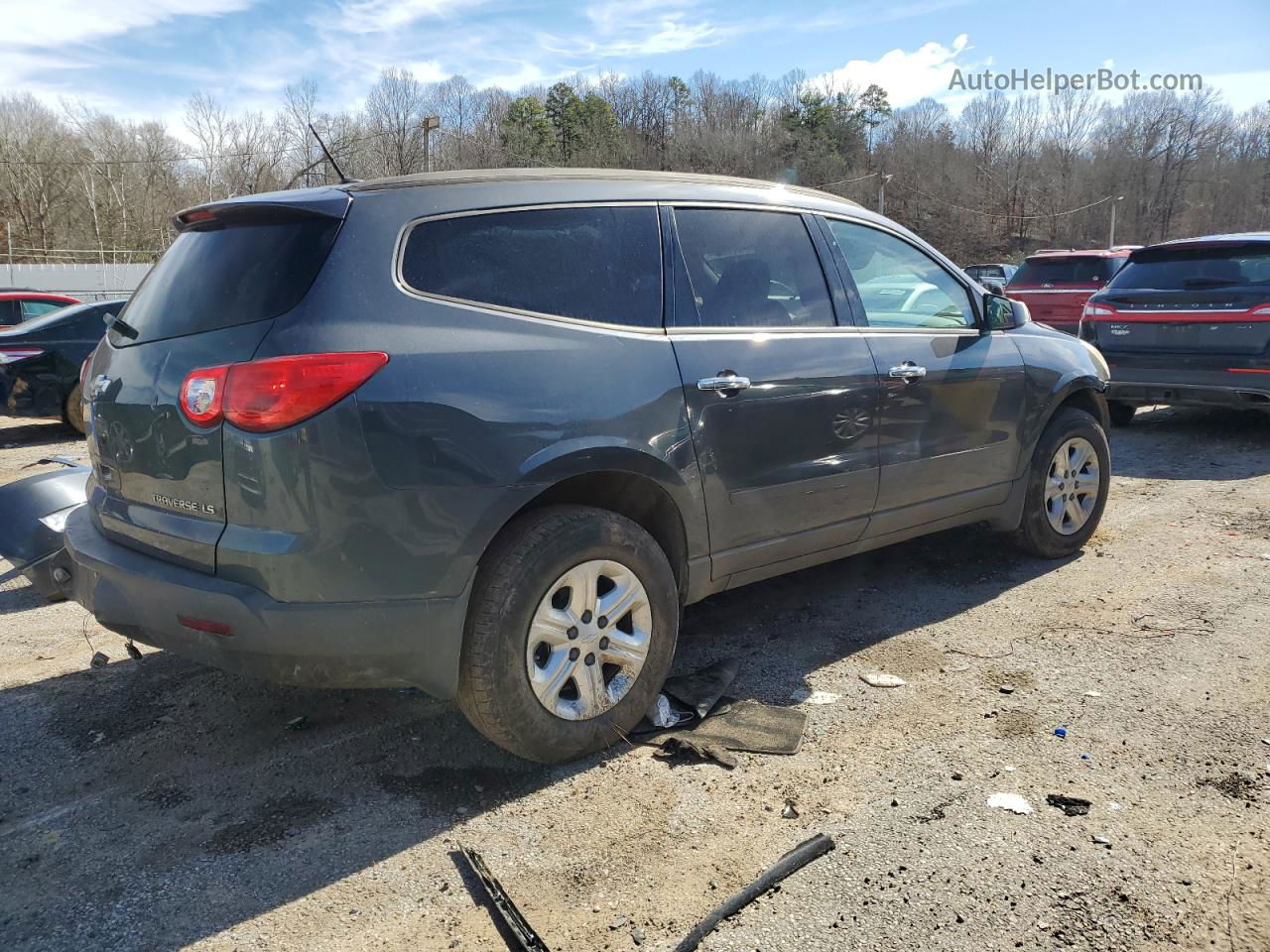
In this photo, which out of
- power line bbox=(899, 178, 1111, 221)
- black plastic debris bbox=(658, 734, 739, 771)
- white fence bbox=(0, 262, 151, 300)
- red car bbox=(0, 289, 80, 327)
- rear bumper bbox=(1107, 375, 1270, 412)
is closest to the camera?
black plastic debris bbox=(658, 734, 739, 771)

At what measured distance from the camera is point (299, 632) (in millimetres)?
2666

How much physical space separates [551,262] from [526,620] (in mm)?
1175

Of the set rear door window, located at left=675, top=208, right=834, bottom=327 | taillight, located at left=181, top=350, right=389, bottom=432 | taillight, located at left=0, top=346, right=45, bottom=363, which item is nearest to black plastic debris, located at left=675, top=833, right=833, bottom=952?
taillight, located at left=181, top=350, right=389, bottom=432

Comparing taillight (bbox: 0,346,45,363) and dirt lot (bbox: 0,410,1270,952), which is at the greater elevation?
taillight (bbox: 0,346,45,363)

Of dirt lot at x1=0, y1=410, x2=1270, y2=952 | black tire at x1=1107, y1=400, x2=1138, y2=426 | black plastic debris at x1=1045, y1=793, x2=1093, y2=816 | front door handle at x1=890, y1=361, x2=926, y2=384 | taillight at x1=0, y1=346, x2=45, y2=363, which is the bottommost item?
dirt lot at x1=0, y1=410, x2=1270, y2=952

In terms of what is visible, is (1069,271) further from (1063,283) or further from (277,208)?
(277,208)

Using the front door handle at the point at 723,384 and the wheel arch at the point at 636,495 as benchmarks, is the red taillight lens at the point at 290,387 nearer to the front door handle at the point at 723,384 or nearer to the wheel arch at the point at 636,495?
the wheel arch at the point at 636,495

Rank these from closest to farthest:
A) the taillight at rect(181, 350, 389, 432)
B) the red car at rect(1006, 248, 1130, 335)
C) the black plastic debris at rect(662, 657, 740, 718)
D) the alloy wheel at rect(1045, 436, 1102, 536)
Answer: the taillight at rect(181, 350, 389, 432), the black plastic debris at rect(662, 657, 740, 718), the alloy wheel at rect(1045, 436, 1102, 536), the red car at rect(1006, 248, 1130, 335)

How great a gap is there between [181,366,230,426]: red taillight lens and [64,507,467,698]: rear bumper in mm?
458

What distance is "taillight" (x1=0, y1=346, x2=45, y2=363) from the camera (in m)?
9.68

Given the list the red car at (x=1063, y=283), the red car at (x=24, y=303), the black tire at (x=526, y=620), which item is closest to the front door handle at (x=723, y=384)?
the black tire at (x=526, y=620)

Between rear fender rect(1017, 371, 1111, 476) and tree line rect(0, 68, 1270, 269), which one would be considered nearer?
rear fender rect(1017, 371, 1111, 476)

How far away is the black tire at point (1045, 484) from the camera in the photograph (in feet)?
16.4

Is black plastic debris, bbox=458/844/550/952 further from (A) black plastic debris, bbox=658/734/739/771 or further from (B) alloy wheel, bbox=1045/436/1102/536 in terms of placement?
(B) alloy wheel, bbox=1045/436/1102/536
